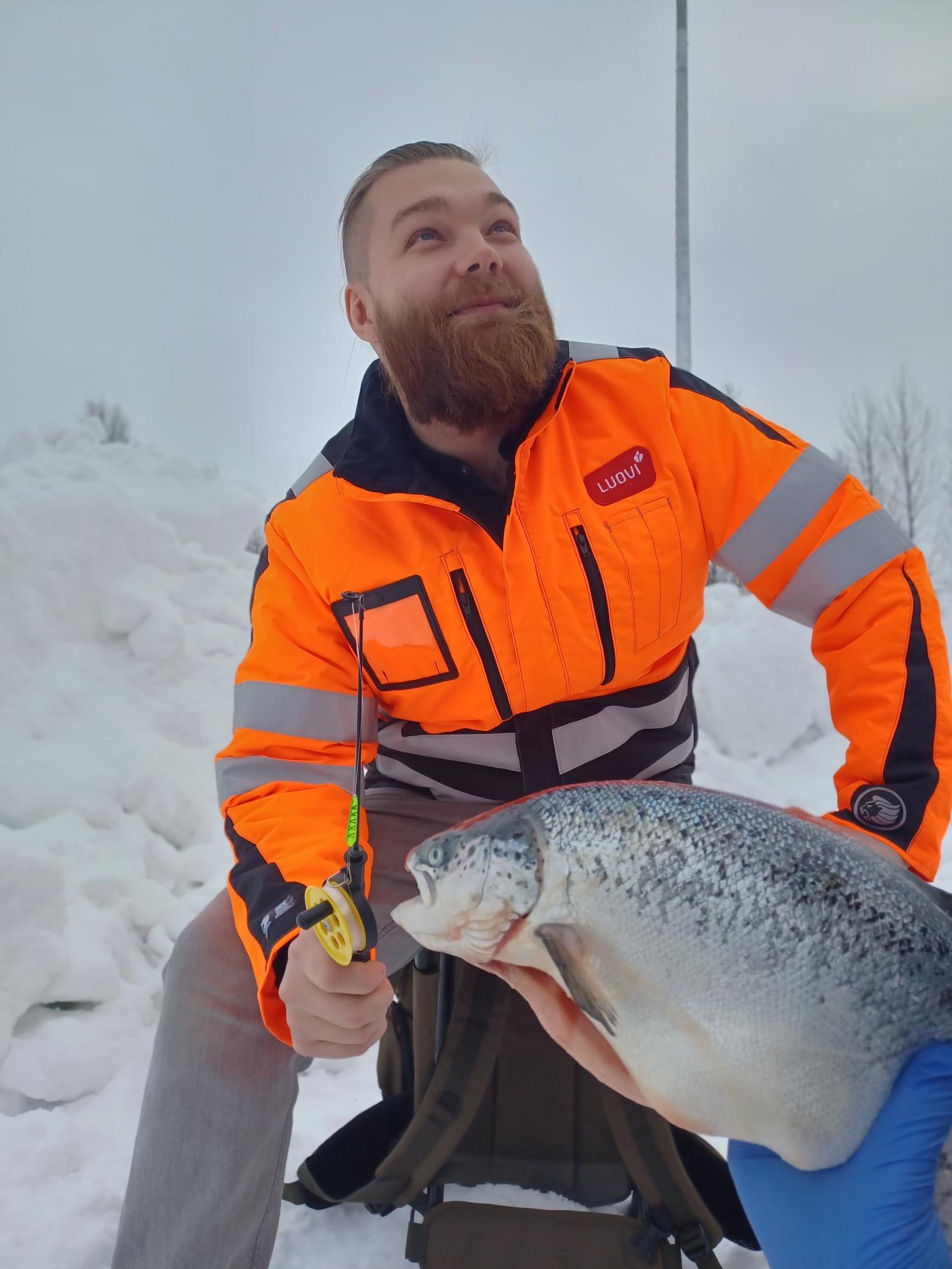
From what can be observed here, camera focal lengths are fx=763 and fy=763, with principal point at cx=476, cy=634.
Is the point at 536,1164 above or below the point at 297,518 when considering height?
below

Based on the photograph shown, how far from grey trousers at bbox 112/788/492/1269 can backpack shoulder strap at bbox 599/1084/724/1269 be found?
0.61m

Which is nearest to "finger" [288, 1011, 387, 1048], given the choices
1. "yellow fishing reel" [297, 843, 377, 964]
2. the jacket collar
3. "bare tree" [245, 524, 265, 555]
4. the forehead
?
"yellow fishing reel" [297, 843, 377, 964]

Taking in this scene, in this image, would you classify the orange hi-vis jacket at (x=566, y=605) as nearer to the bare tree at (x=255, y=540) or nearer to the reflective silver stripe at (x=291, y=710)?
the reflective silver stripe at (x=291, y=710)

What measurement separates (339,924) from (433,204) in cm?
158

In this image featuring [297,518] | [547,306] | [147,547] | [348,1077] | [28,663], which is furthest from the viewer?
[147,547]

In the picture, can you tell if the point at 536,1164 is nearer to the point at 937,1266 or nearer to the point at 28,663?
the point at 937,1266

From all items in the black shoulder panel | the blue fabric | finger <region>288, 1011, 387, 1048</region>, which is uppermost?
the black shoulder panel

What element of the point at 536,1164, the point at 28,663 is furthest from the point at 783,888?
the point at 28,663

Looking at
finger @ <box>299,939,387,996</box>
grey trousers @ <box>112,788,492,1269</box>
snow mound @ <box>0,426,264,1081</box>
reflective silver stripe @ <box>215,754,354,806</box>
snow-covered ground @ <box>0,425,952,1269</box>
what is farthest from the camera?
snow mound @ <box>0,426,264,1081</box>

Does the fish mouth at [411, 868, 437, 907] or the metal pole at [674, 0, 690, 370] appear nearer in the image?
the fish mouth at [411, 868, 437, 907]

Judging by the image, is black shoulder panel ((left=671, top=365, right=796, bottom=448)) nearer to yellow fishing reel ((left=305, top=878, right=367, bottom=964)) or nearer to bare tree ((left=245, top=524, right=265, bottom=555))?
yellow fishing reel ((left=305, top=878, right=367, bottom=964))

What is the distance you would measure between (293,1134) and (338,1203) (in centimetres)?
31

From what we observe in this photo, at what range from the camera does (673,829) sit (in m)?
0.94

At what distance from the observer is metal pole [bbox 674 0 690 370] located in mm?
4918
